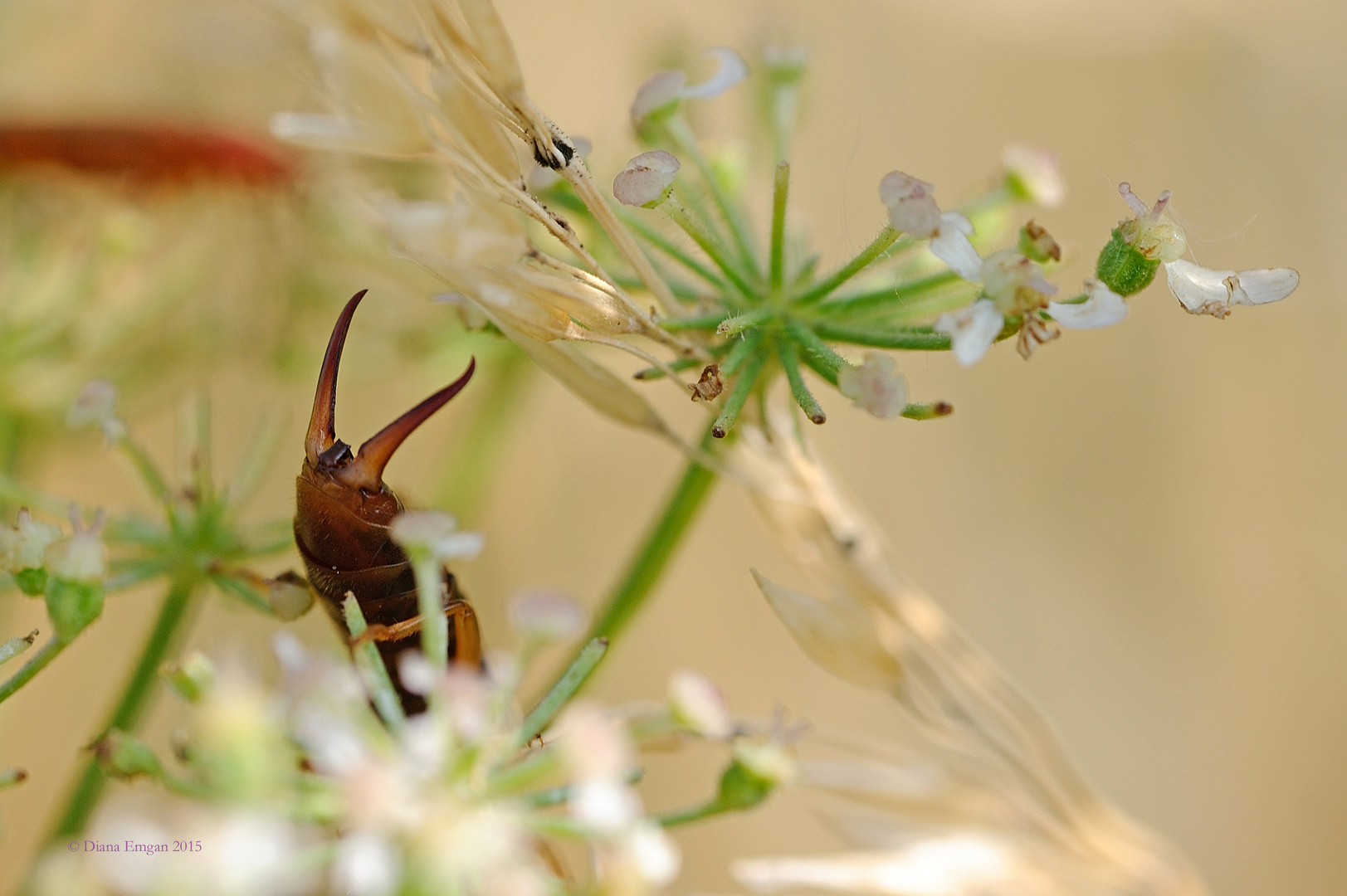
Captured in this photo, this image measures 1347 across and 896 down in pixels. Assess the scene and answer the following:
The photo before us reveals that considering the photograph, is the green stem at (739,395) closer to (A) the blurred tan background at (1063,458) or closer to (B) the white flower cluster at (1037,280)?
(B) the white flower cluster at (1037,280)

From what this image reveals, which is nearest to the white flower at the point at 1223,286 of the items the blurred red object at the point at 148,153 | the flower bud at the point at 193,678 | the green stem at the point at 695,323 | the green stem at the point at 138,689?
the green stem at the point at 695,323

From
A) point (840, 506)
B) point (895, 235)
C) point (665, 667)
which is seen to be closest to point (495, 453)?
point (840, 506)

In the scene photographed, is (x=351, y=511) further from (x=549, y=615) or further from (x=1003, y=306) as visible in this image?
(x=1003, y=306)

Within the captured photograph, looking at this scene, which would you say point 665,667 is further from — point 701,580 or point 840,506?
point 840,506

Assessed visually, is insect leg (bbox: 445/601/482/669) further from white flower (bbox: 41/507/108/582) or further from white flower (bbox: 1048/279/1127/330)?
white flower (bbox: 1048/279/1127/330)

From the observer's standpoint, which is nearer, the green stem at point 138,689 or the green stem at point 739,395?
the green stem at point 739,395

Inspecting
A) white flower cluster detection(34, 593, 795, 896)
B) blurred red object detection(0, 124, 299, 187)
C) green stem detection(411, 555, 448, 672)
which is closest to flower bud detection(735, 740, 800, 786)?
white flower cluster detection(34, 593, 795, 896)

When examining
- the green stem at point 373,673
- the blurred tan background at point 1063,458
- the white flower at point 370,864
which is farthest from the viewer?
the blurred tan background at point 1063,458
